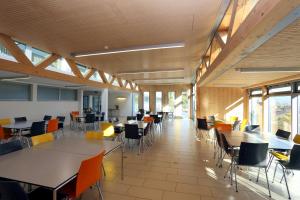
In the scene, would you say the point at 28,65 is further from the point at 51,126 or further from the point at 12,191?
the point at 12,191

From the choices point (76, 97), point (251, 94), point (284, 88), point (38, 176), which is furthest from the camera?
point (76, 97)

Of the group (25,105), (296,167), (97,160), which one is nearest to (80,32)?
(97,160)

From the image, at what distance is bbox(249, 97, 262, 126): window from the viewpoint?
24.0 feet

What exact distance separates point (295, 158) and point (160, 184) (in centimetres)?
226

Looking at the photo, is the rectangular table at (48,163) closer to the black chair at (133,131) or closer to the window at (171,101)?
the black chair at (133,131)

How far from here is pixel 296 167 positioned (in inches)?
101

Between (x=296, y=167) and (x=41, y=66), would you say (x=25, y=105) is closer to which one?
(x=41, y=66)

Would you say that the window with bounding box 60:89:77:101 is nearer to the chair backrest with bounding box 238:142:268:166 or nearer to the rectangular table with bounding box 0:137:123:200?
the rectangular table with bounding box 0:137:123:200

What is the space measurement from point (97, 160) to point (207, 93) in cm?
839

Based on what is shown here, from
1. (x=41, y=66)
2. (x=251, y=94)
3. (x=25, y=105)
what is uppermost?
(x=41, y=66)

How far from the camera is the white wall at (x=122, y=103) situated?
14084 mm

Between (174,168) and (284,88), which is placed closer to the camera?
(174,168)

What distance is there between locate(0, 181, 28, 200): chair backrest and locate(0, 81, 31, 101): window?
6686 millimetres

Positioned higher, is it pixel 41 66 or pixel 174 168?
pixel 41 66
